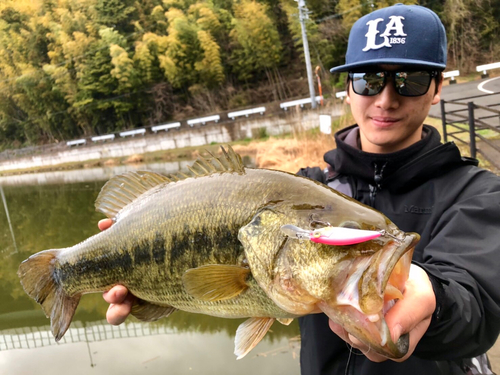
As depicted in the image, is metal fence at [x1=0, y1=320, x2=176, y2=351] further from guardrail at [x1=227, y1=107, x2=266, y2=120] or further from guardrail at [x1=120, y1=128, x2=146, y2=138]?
guardrail at [x1=120, y1=128, x2=146, y2=138]

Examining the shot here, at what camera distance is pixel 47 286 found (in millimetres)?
1944

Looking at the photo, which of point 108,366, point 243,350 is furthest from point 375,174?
point 108,366

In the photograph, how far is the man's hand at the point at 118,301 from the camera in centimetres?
175

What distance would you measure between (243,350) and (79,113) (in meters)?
39.4

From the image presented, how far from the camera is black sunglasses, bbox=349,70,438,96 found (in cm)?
152

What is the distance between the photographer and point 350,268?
3.14ft

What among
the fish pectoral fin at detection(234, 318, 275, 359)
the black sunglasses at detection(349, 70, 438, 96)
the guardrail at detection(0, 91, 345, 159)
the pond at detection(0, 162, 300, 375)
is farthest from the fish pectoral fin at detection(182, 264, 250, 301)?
the guardrail at detection(0, 91, 345, 159)

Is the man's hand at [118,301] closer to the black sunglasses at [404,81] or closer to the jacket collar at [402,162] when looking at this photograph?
the jacket collar at [402,162]

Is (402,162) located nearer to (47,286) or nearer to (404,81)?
(404,81)

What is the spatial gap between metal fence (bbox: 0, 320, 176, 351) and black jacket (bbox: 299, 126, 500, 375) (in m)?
3.64

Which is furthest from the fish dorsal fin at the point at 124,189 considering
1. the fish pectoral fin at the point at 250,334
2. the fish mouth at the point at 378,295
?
the fish mouth at the point at 378,295

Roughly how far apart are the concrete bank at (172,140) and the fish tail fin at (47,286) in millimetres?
13504

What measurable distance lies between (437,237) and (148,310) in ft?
4.83

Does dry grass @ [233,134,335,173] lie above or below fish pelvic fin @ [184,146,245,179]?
below
